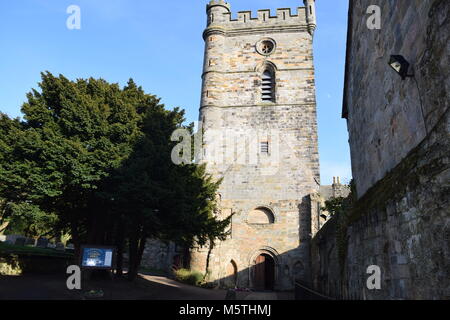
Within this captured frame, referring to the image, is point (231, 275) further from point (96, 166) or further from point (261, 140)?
point (96, 166)

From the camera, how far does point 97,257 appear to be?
1066 centimetres

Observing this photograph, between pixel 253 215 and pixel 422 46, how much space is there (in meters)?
17.7

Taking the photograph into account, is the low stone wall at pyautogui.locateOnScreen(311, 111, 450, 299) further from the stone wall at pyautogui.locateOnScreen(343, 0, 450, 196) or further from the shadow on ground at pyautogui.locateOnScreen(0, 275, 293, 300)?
the shadow on ground at pyautogui.locateOnScreen(0, 275, 293, 300)

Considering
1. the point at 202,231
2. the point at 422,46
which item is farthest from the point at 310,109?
the point at 422,46

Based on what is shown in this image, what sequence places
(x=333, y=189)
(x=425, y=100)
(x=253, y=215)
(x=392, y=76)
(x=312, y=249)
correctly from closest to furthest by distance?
1. (x=425, y=100)
2. (x=392, y=76)
3. (x=312, y=249)
4. (x=253, y=215)
5. (x=333, y=189)

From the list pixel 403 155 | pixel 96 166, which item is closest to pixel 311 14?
pixel 96 166

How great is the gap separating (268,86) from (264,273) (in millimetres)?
13704

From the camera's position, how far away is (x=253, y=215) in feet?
72.2

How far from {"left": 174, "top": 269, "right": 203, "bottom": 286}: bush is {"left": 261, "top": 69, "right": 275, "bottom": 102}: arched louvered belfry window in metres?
13.5

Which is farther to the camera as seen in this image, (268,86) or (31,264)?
(268,86)

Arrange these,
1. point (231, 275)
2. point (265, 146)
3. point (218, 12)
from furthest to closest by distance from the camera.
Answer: point (218, 12) → point (265, 146) → point (231, 275)

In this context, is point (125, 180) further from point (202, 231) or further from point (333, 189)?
point (333, 189)

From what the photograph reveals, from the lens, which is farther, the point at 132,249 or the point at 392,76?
the point at 132,249

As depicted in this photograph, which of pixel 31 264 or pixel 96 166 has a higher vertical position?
pixel 96 166
